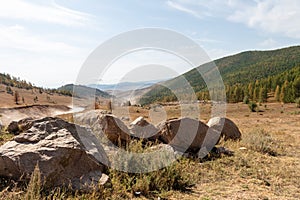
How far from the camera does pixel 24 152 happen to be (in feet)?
17.0

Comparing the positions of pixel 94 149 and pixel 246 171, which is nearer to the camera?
pixel 94 149

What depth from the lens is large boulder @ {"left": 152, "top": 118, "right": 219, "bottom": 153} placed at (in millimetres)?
8844

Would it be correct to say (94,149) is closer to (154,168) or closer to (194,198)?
(154,168)

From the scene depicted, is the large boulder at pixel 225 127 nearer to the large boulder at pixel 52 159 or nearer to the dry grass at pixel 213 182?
the dry grass at pixel 213 182

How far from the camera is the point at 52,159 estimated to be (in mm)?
5172

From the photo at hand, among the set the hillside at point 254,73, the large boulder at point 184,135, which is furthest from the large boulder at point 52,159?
the hillside at point 254,73

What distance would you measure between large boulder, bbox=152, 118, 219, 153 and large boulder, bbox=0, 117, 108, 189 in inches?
116

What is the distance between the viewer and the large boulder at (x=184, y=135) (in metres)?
8.84

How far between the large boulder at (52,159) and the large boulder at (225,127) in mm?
5670

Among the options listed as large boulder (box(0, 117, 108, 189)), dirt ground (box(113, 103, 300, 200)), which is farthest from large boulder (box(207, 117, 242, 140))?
large boulder (box(0, 117, 108, 189))

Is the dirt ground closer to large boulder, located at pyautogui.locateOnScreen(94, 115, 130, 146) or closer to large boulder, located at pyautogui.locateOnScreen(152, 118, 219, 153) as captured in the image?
large boulder, located at pyautogui.locateOnScreen(152, 118, 219, 153)

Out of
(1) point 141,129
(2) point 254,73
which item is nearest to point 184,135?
(1) point 141,129

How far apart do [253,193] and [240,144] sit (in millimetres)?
5068

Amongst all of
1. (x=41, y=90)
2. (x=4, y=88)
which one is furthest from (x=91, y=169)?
(x=41, y=90)
